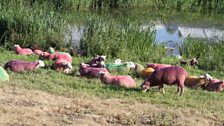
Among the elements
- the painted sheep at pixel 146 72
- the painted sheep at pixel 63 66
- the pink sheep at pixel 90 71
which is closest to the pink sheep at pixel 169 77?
the pink sheep at pixel 90 71

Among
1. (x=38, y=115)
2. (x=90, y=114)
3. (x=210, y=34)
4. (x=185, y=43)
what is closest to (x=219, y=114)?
(x=90, y=114)

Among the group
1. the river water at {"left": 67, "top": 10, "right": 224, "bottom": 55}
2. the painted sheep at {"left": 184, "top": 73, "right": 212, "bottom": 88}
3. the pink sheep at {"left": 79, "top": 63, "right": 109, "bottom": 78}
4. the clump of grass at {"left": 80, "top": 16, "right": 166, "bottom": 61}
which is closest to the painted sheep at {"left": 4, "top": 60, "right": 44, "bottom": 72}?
the pink sheep at {"left": 79, "top": 63, "right": 109, "bottom": 78}

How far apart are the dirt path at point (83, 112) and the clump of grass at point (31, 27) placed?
5.06 m

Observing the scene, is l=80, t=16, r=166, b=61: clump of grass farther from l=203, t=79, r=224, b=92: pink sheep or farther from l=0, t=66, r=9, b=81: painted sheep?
l=0, t=66, r=9, b=81: painted sheep

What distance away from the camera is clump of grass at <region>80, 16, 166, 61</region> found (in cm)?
1080

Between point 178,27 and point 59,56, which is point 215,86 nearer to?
point 59,56

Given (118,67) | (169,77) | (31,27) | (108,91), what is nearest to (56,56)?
(118,67)

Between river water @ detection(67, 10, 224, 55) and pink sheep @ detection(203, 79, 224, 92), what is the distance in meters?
5.56

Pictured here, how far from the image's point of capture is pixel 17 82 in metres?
6.94

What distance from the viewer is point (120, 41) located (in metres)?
11.0

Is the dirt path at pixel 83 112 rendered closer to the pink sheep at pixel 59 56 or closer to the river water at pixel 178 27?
the pink sheep at pixel 59 56

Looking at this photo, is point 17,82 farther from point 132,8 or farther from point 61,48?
point 132,8

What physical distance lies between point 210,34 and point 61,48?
7805 millimetres

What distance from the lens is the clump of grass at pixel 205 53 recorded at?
10.7 m
